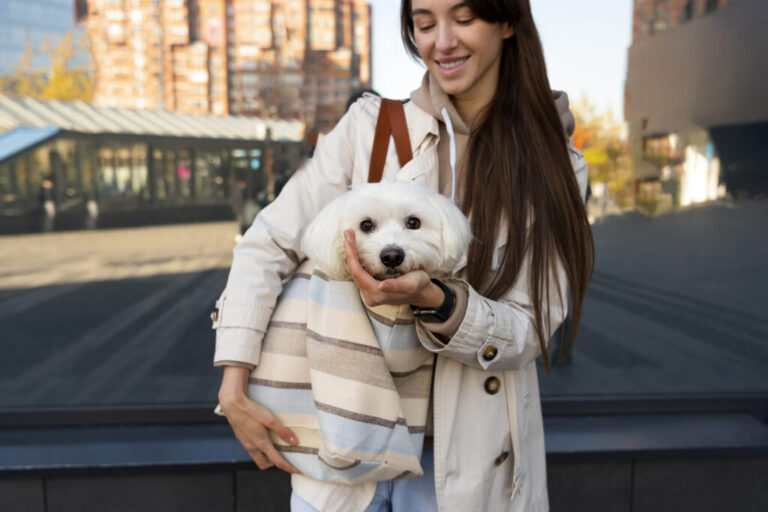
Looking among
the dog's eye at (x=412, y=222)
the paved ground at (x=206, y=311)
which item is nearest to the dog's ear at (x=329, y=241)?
the dog's eye at (x=412, y=222)

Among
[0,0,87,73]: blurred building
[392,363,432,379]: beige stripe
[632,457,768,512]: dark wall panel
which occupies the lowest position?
[632,457,768,512]: dark wall panel

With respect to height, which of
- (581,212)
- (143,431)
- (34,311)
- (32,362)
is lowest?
(143,431)

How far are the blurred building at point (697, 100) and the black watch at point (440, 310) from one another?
2.24 meters

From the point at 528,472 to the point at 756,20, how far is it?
259cm

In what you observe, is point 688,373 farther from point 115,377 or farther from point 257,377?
point 115,377

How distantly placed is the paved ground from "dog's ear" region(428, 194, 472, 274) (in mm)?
1935

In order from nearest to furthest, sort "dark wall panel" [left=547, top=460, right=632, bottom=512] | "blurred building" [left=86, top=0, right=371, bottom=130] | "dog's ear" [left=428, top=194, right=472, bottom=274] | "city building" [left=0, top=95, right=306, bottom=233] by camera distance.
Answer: "dog's ear" [left=428, top=194, right=472, bottom=274], "dark wall panel" [left=547, top=460, right=632, bottom=512], "city building" [left=0, top=95, right=306, bottom=233], "blurred building" [left=86, top=0, right=371, bottom=130]

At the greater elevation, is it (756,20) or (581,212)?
(756,20)

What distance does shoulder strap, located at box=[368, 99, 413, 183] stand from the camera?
54.1 inches

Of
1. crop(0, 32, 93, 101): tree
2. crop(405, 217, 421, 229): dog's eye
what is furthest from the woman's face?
crop(0, 32, 93, 101): tree

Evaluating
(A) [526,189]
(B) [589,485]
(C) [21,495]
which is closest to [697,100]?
(B) [589,485]

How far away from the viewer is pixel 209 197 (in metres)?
2.90

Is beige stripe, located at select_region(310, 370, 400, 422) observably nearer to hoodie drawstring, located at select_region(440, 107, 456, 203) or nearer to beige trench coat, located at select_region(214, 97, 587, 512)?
beige trench coat, located at select_region(214, 97, 587, 512)

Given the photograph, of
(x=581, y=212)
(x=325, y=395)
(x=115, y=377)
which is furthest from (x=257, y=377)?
(x=115, y=377)
